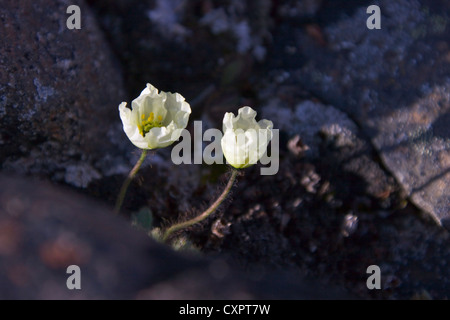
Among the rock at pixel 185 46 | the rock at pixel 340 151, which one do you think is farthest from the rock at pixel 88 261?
the rock at pixel 185 46

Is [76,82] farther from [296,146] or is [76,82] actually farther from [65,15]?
[296,146]

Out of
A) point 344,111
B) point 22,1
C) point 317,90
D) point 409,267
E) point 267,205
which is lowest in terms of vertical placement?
point 409,267

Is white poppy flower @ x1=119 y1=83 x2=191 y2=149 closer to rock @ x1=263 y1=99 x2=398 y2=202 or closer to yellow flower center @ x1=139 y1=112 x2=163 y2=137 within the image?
yellow flower center @ x1=139 y1=112 x2=163 y2=137

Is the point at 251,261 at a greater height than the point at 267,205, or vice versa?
the point at 267,205

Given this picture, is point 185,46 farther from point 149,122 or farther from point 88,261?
point 88,261

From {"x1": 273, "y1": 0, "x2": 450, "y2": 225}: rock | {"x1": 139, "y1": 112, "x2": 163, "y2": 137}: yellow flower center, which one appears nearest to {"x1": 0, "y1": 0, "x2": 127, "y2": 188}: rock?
{"x1": 139, "y1": 112, "x2": 163, "y2": 137}: yellow flower center

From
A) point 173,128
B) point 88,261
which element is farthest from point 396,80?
point 88,261

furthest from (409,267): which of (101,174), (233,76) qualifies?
(101,174)
